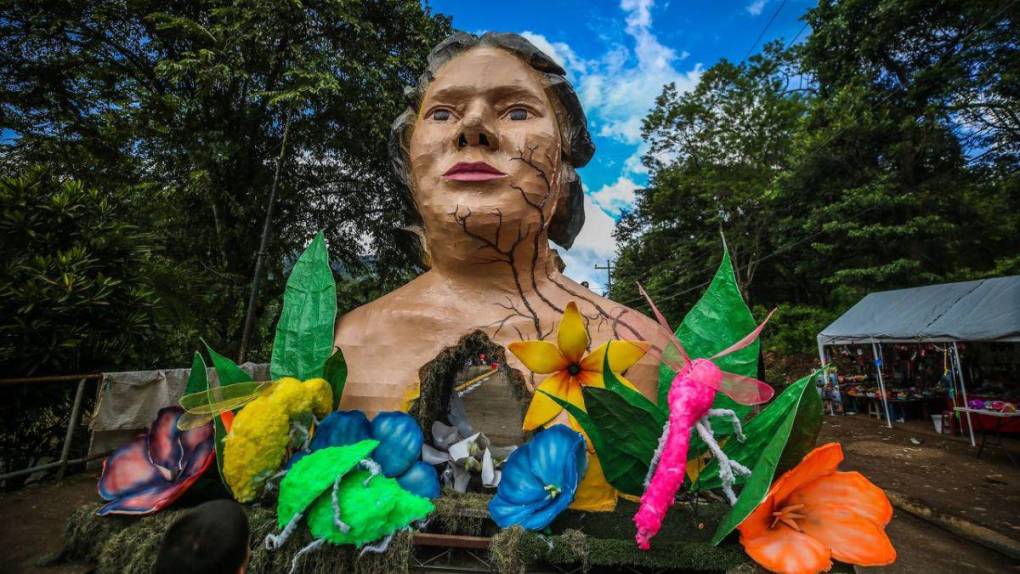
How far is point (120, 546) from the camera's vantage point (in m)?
1.76

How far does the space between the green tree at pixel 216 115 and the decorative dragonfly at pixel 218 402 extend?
4945 mm

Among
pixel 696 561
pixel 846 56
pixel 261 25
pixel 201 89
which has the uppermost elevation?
pixel 846 56

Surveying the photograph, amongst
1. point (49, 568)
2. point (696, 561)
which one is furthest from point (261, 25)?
point (696, 561)

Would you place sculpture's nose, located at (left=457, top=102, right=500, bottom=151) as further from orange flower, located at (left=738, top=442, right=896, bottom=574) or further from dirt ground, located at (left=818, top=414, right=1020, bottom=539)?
dirt ground, located at (left=818, top=414, right=1020, bottom=539)

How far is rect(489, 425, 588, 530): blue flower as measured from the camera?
1.68 meters

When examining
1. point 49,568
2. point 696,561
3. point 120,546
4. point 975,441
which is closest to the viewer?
point 696,561

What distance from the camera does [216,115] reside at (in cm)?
738

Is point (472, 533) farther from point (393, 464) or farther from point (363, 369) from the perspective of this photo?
point (363, 369)

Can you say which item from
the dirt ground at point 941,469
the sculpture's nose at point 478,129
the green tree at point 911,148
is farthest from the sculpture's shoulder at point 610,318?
the green tree at point 911,148

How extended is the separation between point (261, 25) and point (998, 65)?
14.5 metres

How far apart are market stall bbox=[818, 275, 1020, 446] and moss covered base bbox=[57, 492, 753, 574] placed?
7.57m

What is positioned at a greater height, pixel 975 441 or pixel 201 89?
pixel 201 89

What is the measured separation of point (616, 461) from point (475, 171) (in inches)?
68.5

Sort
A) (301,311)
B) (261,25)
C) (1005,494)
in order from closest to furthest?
(301,311) < (1005,494) < (261,25)
